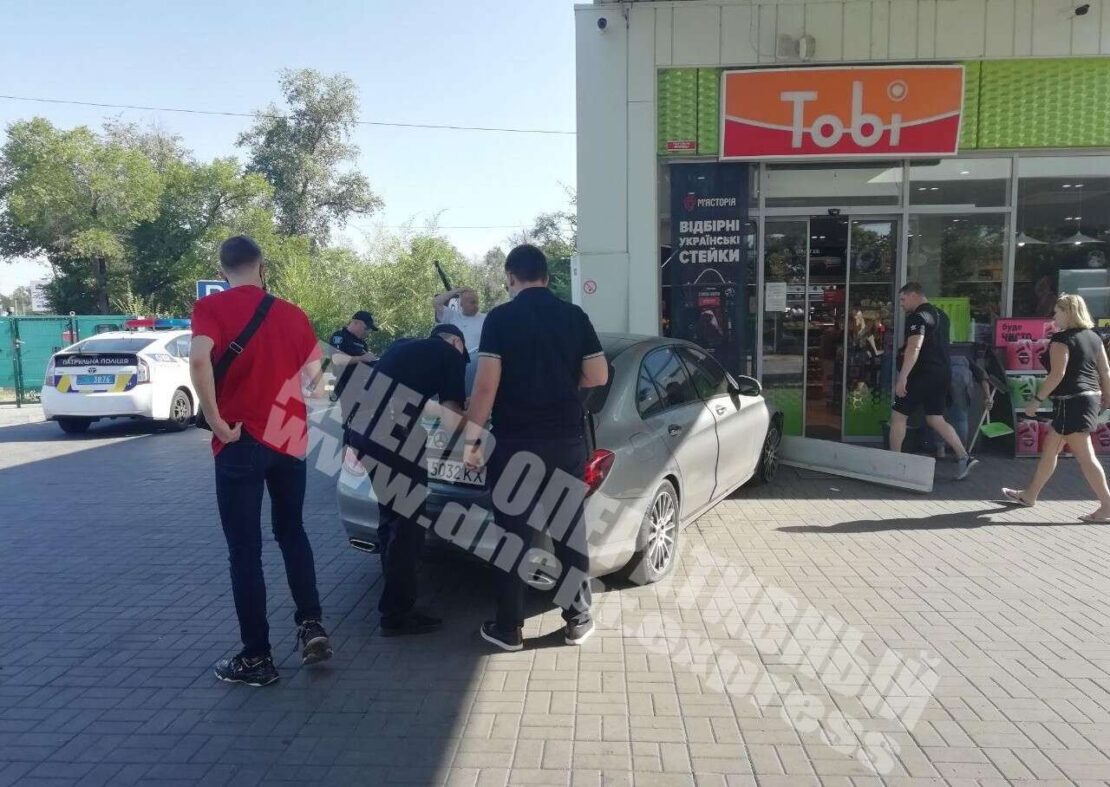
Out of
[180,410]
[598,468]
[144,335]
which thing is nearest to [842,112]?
[598,468]

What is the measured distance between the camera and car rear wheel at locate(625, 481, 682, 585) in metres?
4.71

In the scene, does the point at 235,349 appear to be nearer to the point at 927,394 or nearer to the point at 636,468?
the point at 636,468

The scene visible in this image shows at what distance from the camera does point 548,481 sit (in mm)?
3852

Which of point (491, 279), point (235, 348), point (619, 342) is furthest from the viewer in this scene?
point (491, 279)

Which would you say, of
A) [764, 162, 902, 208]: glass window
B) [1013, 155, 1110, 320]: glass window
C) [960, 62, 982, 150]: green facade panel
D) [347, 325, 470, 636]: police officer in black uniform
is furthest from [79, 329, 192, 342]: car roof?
[1013, 155, 1110, 320]: glass window

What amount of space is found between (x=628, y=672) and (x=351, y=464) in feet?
6.55

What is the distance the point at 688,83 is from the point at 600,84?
1.02 m

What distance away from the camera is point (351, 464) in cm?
461

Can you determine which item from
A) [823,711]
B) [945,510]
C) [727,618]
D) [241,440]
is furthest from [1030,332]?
[241,440]

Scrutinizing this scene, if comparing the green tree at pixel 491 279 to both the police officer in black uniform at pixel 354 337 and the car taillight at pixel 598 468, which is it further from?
the car taillight at pixel 598 468

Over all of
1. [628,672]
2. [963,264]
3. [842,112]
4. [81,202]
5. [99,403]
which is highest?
[81,202]

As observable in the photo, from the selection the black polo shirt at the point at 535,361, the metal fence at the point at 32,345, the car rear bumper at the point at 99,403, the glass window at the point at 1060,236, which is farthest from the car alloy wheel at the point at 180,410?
the glass window at the point at 1060,236

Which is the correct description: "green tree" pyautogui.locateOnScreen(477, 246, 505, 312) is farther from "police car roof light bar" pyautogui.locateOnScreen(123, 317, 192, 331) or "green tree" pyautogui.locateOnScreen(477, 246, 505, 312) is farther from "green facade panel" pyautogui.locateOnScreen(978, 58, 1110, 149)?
"green facade panel" pyautogui.locateOnScreen(978, 58, 1110, 149)

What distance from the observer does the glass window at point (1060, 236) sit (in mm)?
9219
